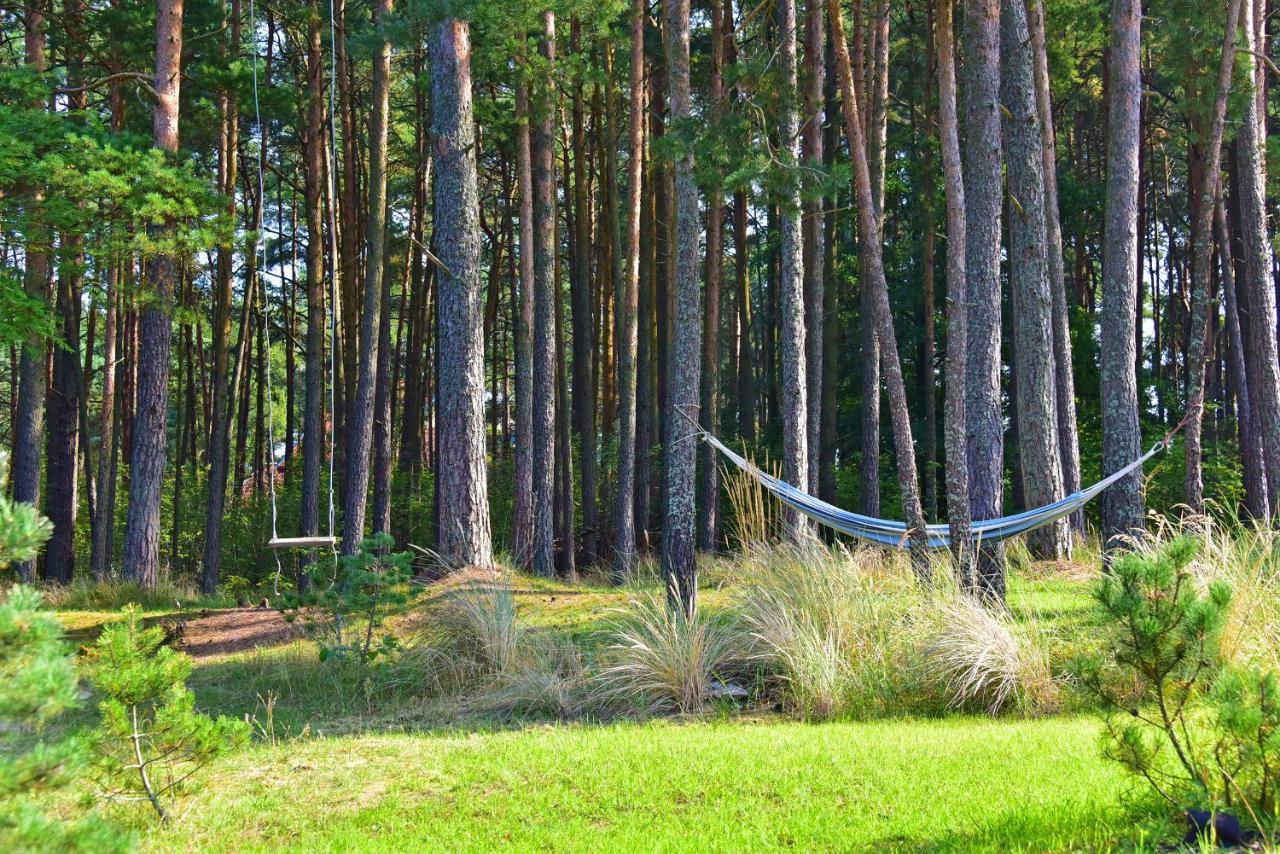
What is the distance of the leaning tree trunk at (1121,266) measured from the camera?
8.21 meters

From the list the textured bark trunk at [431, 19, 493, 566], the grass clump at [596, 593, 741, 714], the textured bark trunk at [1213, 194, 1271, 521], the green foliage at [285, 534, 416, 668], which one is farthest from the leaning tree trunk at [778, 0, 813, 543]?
the textured bark trunk at [1213, 194, 1271, 521]

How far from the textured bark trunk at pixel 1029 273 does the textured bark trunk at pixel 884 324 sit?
2788 millimetres

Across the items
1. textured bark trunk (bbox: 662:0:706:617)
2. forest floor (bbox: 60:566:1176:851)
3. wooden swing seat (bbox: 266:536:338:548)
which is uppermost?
textured bark trunk (bbox: 662:0:706:617)

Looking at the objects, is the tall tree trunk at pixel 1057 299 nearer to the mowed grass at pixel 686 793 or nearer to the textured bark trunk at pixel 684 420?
the textured bark trunk at pixel 684 420

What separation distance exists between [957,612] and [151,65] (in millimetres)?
11803

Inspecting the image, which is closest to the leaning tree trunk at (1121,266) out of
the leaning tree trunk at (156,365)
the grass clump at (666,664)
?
the grass clump at (666,664)

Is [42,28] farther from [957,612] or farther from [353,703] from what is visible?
[957,612]

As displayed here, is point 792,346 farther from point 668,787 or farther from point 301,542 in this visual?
point 668,787

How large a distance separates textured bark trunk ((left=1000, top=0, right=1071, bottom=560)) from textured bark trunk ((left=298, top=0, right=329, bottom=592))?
7606mm

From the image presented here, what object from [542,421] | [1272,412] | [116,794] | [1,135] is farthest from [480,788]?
[1272,412]

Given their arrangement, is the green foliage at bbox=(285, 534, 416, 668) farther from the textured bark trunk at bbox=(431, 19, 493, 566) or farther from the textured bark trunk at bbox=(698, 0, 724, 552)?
the textured bark trunk at bbox=(698, 0, 724, 552)

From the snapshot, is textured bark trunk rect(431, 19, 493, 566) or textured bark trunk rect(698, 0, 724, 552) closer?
textured bark trunk rect(431, 19, 493, 566)

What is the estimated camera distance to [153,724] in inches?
144

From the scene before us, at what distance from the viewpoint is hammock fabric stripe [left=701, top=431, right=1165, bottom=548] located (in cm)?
689
